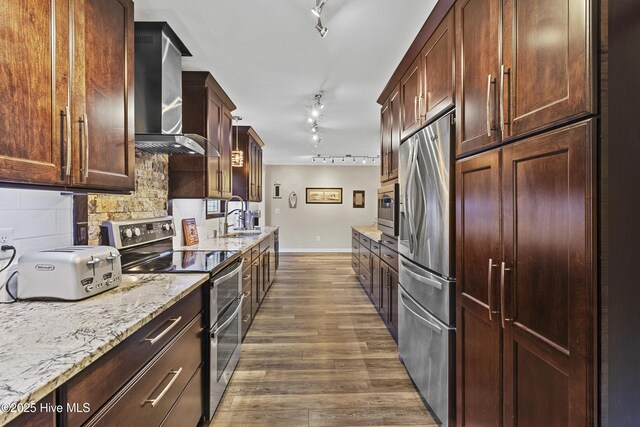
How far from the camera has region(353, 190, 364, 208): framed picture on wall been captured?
8992 millimetres

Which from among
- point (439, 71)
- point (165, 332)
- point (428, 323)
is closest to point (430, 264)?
point (428, 323)

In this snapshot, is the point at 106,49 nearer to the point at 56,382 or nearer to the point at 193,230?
the point at 56,382

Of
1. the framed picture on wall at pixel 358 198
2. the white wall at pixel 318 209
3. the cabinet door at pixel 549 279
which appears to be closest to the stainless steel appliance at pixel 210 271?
the cabinet door at pixel 549 279

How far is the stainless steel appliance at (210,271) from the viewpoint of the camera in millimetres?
1848

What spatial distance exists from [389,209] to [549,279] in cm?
196

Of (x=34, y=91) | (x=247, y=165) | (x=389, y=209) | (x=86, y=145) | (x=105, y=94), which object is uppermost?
(x=247, y=165)

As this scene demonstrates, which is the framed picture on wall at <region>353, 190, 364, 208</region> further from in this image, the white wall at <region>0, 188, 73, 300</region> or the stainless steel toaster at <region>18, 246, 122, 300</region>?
the stainless steel toaster at <region>18, 246, 122, 300</region>

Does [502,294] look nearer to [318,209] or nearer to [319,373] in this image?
[319,373]

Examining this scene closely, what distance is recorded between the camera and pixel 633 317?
2.90ft

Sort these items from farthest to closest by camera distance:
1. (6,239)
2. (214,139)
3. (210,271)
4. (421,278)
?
(214,139)
(421,278)
(210,271)
(6,239)

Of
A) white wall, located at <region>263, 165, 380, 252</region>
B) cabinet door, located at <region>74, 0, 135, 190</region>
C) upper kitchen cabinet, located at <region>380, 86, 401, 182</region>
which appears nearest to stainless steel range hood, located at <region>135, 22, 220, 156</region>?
cabinet door, located at <region>74, 0, 135, 190</region>

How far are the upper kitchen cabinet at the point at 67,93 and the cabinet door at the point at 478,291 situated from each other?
1.73m

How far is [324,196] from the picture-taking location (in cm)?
895

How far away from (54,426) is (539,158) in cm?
160
